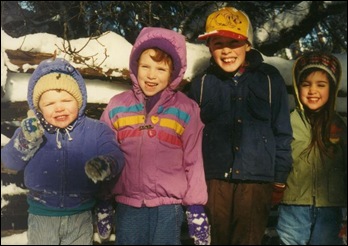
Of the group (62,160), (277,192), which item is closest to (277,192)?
(277,192)

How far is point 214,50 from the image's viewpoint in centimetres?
312

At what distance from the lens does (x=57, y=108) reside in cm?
268

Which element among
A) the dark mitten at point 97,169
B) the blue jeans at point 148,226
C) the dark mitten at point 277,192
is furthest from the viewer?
the dark mitten at point 277,192

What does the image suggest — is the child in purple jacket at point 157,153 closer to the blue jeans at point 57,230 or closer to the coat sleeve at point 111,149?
the coat sleeve at point 111,149

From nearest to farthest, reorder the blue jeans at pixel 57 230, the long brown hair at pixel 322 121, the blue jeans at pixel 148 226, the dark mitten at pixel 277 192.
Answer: the blue jeans at pixel 57 230, the blue jeans at pixel 148 226, the dark mitten at pixel 277 192, the long brown hair at pixel 322 121

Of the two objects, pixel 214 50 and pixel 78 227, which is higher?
pixel 214 50

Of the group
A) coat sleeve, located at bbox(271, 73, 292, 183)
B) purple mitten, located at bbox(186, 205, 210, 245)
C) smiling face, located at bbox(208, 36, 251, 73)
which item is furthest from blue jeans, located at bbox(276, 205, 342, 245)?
smiling face, located at bbox(208, 36, 251, 73)

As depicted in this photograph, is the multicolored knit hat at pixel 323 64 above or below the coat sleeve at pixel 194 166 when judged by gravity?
above

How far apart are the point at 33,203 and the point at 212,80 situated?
59.2 inches

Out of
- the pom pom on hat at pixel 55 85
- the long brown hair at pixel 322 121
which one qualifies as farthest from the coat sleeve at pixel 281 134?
the pom pom on hat at pixel 55 85

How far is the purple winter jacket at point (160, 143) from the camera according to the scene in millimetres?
2713

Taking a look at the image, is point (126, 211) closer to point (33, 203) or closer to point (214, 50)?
point (33, 203)

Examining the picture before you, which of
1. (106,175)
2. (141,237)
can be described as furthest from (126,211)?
(106,175)

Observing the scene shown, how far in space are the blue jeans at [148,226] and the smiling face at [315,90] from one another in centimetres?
137
